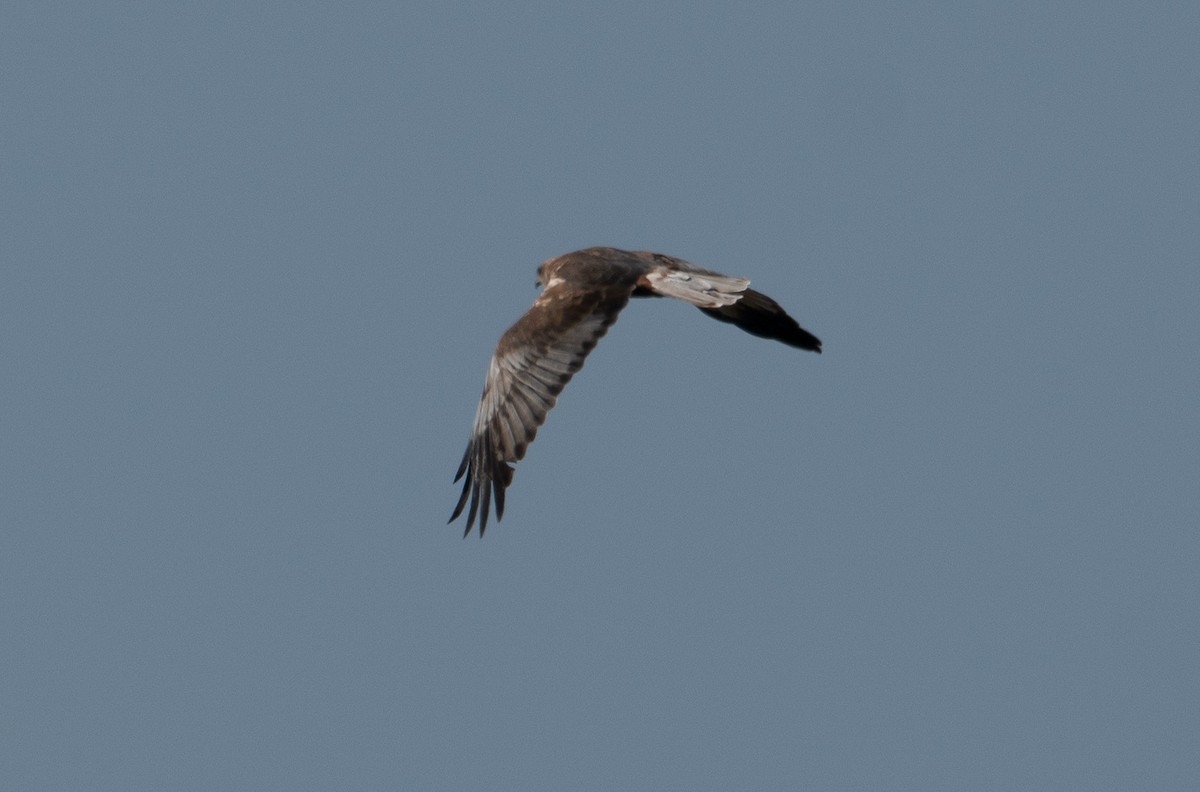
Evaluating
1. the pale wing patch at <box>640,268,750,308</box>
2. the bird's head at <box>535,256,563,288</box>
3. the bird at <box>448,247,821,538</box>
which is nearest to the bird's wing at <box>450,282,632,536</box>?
the bird at <box>448,247,821,538</box>

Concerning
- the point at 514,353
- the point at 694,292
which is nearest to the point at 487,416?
the point at 514,353

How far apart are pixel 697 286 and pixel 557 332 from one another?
1.16m

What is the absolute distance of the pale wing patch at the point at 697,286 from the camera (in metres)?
15.2

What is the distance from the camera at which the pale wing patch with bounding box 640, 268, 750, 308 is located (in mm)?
15227

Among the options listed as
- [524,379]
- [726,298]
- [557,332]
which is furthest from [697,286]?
[524,379]

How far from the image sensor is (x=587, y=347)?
15.0 meters

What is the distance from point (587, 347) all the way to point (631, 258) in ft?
4.19

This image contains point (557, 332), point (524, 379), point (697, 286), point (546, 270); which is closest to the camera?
point (524, 379)

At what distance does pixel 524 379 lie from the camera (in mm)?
14914

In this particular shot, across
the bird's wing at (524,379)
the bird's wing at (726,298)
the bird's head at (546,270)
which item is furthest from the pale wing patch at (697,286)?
the bird's head at (546,270)

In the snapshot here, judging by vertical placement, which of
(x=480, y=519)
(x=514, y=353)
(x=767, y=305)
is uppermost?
(x=767, y=305)

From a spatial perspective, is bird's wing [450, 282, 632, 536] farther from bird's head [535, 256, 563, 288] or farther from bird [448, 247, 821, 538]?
bird's head [535, 256, 563, 288]

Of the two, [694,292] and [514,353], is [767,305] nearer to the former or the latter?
[694,292]

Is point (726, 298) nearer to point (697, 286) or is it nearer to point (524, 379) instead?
point (697, 286)
